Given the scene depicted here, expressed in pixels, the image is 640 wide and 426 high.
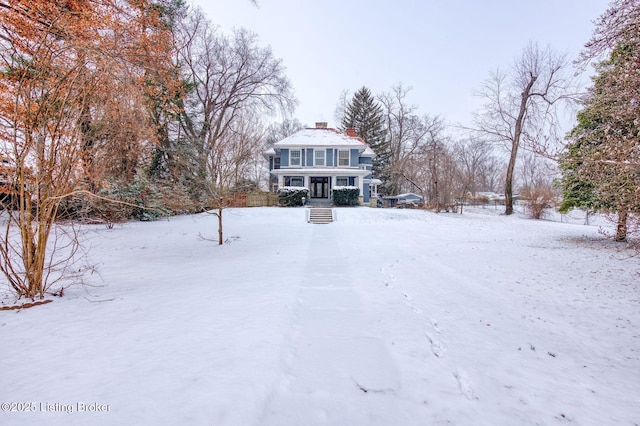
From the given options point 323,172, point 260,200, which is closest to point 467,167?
point 323,172

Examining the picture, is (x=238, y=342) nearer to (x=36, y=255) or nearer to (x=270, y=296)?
(x=270, y=296)

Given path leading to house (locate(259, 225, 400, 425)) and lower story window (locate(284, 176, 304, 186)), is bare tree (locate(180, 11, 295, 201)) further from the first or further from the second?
path leading to house (locate(259, 225, 400, 425))

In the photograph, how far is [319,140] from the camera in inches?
977

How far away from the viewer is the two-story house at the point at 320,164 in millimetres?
23734

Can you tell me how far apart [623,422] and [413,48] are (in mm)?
26653

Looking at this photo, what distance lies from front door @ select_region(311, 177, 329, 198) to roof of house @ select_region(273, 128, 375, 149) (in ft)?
10.7

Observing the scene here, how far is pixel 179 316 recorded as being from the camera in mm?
3488

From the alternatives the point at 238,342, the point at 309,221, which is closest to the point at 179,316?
the point at 238,342

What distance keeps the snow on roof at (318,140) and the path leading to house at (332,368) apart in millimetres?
21103

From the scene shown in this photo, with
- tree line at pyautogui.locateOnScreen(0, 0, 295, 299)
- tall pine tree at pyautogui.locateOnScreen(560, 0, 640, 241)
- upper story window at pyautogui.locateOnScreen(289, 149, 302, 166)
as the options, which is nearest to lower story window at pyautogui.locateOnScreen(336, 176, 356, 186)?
upper story window at pyautogui.locateOnScreen(289, 149, 302, 166)

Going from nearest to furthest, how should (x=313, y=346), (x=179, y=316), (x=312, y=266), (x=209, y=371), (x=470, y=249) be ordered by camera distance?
(x=209, y=371)
(x=313, y=346)
(x=179, y=316)
(x=312, y=266)
(x=470, y=249)

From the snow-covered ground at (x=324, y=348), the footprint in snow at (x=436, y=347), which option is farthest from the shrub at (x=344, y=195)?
the footprint in snow at (x=436, y=347)

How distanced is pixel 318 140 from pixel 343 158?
289 centimetres

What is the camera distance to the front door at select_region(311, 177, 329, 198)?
82.3 ft
